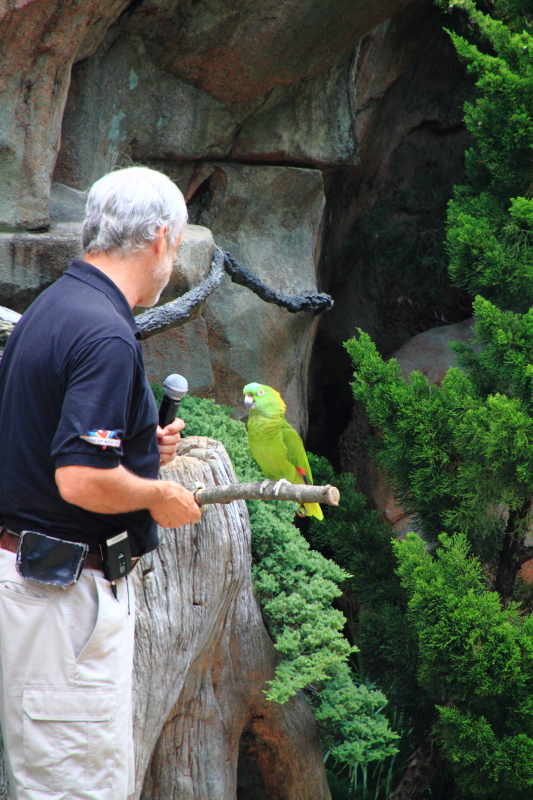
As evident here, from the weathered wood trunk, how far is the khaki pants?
3.03 feet

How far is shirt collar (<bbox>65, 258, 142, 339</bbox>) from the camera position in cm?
157

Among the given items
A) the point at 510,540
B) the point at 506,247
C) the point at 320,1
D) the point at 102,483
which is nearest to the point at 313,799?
the point at 510,540

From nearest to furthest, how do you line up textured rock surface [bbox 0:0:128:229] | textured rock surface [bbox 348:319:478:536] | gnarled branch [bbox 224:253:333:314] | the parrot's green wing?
the parrot's green wing → textured rock surface [bbox 0:0:128:229] → gnarled branch [bbox 224:253:333:314] → textured rock surface [bbox 348:319:478:536]

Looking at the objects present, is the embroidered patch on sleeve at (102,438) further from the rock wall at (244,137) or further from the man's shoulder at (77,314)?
the rock wall at (244,137)

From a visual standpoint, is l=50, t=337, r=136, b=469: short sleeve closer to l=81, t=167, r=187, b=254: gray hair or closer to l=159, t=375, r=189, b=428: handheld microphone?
l=81, t=167, r=187, b=254: gray hair

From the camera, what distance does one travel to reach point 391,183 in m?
5.69

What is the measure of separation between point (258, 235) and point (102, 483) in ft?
11.6

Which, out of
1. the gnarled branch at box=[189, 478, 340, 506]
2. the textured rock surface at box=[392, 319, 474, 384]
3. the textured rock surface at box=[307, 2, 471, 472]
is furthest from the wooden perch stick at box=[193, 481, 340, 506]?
the textured rock surface at box=[307, 2, 471, 472]

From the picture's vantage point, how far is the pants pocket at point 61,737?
5.04 feet

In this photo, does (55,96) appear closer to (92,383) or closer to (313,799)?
(92,383)

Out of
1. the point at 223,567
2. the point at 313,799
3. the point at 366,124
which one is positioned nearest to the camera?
the point at 223,567

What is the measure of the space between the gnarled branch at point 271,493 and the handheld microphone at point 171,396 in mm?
239

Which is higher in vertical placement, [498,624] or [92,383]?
[92,383]

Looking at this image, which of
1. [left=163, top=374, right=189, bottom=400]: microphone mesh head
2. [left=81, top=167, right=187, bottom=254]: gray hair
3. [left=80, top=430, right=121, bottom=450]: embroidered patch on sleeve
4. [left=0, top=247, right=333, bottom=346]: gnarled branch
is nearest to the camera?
[left=80, top=430, right=121, bottom=450]: embroidered patch on sleeve
